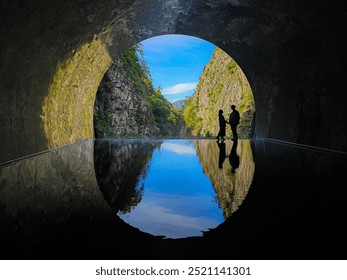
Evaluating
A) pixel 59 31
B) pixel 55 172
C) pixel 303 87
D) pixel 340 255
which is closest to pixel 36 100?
pixel 59 31

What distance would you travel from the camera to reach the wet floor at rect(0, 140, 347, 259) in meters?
2.48

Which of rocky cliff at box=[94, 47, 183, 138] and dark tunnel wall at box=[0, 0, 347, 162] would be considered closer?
dark tunnel wall at box=[0, 0, 347, 162]

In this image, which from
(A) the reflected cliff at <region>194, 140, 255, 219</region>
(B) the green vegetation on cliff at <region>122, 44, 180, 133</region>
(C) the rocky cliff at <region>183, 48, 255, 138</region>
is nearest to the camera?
(A) the reflected cliff at <region>194, 140, 255, 219</region>

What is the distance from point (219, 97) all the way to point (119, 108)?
17977mm

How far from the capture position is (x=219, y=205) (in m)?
3.85

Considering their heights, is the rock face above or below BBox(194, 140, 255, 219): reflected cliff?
above

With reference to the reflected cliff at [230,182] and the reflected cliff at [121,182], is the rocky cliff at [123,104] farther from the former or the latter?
the reflected cliff at [230,182]

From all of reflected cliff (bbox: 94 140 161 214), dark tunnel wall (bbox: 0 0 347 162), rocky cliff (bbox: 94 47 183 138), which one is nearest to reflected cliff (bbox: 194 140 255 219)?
reflected cliff (bbox: 94 140 161 214)

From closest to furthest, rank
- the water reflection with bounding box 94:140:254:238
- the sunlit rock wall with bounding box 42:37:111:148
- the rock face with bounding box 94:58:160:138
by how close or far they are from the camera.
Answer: the water reflection with bounding box 94:140:254:238 → the sunlit rock wall with bounding box 42:37:111:148 → the rock face with bounding box 94:58:160:138

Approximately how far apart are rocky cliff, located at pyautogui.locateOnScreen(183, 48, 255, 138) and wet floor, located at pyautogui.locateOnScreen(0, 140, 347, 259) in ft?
72.8

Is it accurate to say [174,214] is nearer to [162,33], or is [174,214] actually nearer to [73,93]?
[73,93]

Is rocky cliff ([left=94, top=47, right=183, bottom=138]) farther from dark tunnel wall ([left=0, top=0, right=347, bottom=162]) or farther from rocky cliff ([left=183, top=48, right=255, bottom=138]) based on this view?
dark tunnel wall ([left=0, top=0, right=347, bottom=162])

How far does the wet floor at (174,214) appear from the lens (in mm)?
2484

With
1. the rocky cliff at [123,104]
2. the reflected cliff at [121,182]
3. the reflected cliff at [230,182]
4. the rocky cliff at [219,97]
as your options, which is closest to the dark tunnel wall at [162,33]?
the reflected cliff at [121,182]
